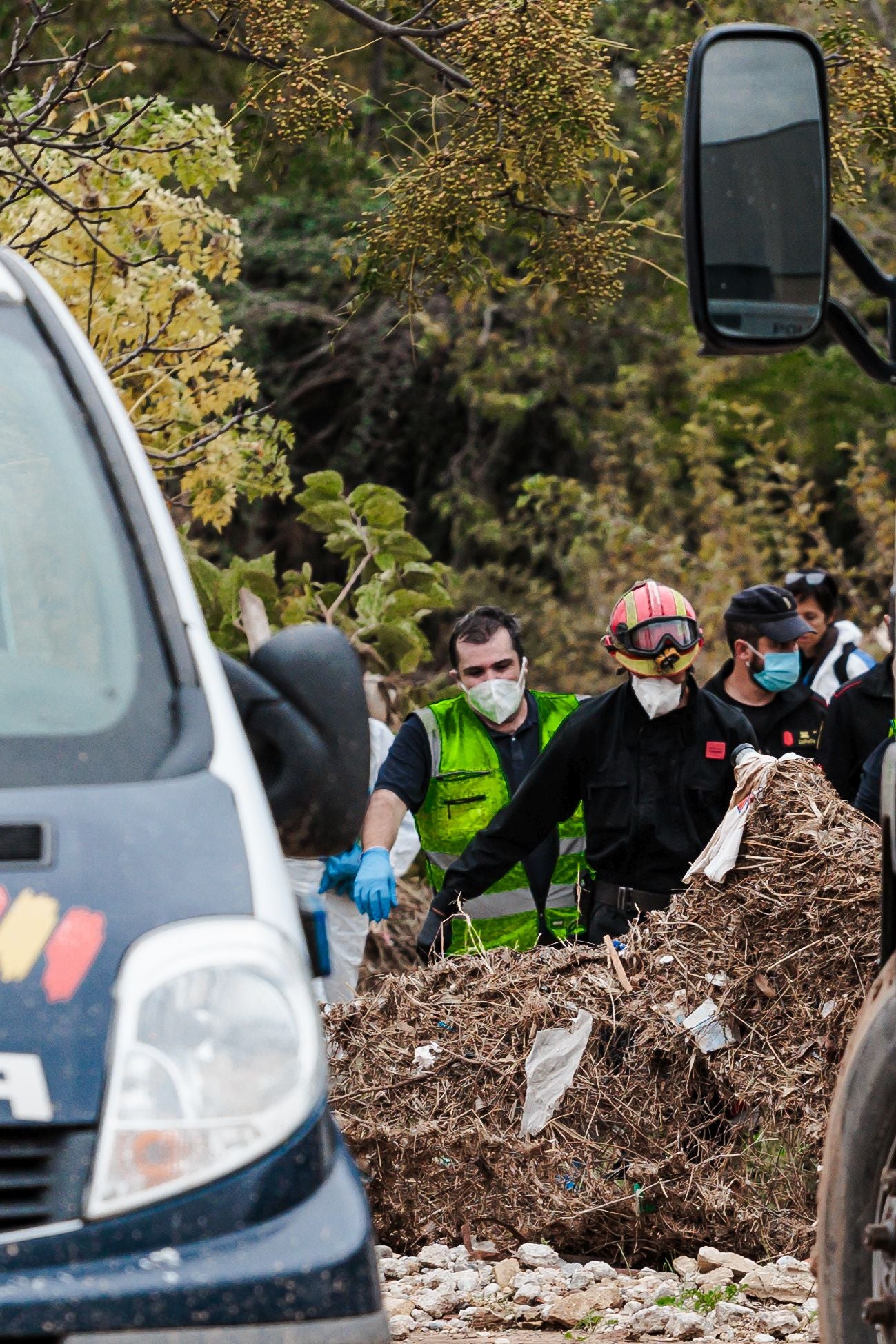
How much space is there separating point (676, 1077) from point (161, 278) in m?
4.64

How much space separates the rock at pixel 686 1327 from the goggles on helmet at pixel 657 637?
2125 mm

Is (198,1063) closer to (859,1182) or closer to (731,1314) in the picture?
(859,1182)

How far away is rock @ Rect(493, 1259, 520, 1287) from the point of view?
566 cm

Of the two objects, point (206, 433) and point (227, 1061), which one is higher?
point (227, 1061)

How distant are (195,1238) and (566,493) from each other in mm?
16638

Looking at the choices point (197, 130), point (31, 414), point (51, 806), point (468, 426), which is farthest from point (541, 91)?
point (468, 426)

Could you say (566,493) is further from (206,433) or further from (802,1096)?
(802,1096)

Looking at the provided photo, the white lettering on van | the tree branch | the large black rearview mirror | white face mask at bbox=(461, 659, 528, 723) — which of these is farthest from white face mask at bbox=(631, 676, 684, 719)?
the white lettering on van

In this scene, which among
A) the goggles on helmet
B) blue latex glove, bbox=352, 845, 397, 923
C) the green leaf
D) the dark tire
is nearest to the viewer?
the dark tire

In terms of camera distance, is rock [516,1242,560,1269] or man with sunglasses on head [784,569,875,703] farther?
man with sunglasses on head [784,569,875,703]

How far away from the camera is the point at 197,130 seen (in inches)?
348

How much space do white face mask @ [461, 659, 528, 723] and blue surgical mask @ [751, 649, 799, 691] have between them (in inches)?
45.2

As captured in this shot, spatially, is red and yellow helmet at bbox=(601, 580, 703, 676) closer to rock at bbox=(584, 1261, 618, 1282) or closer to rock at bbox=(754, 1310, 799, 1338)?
rock at bbox=(584, 1261, 618, 1282)

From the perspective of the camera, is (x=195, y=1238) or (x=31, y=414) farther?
(x=31, y=414)
